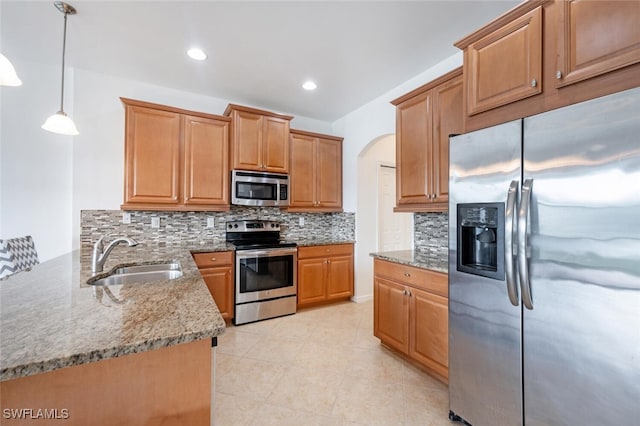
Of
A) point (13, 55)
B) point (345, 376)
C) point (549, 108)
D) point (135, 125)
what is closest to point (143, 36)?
point (135, 125)

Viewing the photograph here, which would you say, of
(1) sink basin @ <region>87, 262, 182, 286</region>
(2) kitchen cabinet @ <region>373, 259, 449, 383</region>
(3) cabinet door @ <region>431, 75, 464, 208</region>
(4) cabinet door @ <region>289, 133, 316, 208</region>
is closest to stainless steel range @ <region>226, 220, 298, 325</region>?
(4) cabinet door @ <region>289, 133, 316, 208</region>

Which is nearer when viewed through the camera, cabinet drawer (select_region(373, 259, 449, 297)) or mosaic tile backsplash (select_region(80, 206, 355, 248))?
cabinet drawer (select_region(373, 259, 449, 297))

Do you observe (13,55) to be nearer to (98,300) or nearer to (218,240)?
(218,240)

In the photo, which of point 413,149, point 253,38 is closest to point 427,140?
point 413,149

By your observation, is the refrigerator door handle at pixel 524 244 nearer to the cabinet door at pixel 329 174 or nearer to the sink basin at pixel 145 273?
the sink basin at pixel 145 273

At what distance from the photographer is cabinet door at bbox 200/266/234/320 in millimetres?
2945

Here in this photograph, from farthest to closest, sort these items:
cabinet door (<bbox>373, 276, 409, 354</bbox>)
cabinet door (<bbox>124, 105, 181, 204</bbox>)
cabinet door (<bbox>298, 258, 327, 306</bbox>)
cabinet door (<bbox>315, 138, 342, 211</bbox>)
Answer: cabinet door (<bbox>315, 138, 342, 211</bbox>) < cabinet door (<bbox>298, 258, 327, 306</bbox>) < cabinet door (<bbox>124, 105, 181, 204</bbox>) < cabinet door (<bbox>373, 276, 409, 354</bbox>)

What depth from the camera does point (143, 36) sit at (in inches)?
89.9

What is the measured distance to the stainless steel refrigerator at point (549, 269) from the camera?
101cm

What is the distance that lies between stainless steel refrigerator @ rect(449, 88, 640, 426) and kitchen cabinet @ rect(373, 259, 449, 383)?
30cm

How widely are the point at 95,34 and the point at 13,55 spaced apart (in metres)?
1.13

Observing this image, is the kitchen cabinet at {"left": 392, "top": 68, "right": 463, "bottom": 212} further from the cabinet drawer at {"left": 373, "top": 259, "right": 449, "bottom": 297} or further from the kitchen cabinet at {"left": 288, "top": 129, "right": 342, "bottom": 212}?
the kitchen cabinet at {"left": 288, "top": 129, "right": 342, "bottom": 212}

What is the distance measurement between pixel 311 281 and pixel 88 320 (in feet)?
9.16

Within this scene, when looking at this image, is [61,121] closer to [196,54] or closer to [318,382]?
[196,54]
